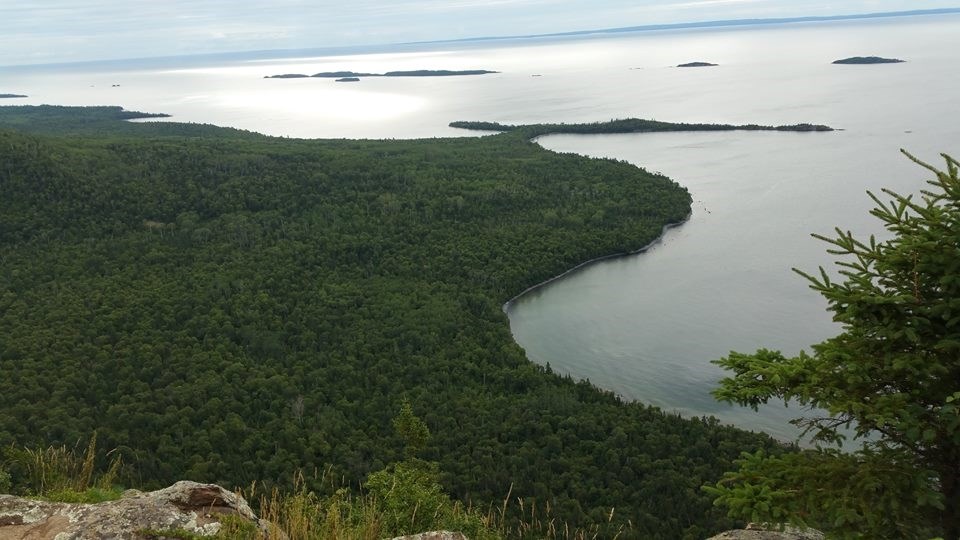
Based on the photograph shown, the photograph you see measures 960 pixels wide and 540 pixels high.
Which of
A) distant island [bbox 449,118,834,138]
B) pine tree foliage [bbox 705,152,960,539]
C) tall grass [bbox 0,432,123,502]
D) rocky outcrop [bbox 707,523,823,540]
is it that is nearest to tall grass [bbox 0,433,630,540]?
tall grass [bbox 0,432,123,502]

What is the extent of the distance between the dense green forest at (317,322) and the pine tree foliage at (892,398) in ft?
54.8

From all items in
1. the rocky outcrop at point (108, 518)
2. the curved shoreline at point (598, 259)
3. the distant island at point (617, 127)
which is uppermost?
the distant island at point (617, 127)

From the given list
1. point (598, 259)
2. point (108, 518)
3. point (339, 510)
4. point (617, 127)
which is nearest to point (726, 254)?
point (598, 259)

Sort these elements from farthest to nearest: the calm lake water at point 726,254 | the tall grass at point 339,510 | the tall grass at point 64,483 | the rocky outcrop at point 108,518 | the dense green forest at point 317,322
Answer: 1. the calm lake water at point 726,254
2. the dense green forest at point 317,322
3. the tall grass at point 64,483
4. the tall grass at point 339,510
5. the rocky outcrop at point 108,518

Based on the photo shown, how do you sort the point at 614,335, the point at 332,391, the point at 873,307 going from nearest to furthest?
the point at 873,307
the point at 332,391
the point at 614,335

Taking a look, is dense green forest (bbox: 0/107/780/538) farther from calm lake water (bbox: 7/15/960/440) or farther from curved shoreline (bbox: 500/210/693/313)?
calm lake water (bbox: 7/15/960/440)

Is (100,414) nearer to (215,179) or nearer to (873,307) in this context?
(873,307)

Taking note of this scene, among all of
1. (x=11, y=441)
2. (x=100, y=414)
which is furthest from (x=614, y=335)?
(x=11, y=441)

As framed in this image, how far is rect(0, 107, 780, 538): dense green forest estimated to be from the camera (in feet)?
103

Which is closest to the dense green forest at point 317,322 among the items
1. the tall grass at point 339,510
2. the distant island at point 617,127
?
the tall grass at point 339,510

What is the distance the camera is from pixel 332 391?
130ft

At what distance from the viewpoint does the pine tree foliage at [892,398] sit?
Answer: 725cm

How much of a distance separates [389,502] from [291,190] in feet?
249

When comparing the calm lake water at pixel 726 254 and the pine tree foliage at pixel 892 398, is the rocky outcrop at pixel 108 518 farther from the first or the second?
the calm lake water at pixel 726 254
